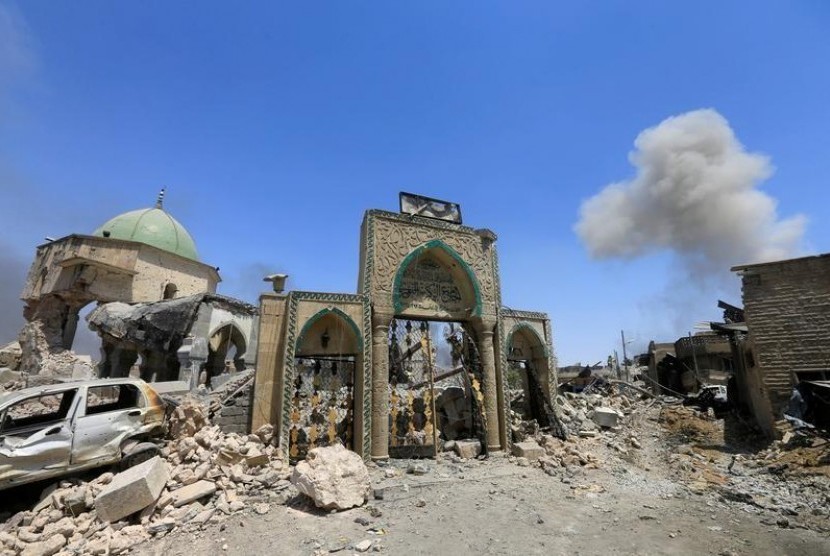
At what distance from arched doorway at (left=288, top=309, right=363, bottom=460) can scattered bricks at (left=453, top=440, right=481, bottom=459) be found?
2.74 metres

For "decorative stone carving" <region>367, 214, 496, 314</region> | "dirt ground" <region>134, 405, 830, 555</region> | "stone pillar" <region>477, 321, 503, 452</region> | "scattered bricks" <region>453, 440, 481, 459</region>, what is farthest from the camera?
"stone pillar" <region>477, 321, 503, 452</region>

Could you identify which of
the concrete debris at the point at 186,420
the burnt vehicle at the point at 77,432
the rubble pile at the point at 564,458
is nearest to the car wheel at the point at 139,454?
the burnt vehicle at the point at 77,432

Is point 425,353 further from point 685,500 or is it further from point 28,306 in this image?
point 28,306

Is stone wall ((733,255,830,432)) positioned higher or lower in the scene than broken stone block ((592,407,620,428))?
higher

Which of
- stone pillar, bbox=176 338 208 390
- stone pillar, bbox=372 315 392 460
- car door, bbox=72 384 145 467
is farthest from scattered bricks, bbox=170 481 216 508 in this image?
stone pillar, bbox=176 338 208 390

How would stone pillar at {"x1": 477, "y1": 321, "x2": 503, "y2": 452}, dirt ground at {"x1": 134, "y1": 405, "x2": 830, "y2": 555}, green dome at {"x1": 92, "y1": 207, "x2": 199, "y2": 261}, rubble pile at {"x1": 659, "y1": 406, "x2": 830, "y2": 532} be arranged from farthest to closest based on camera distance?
green dome at {"x1": 92, "y1": 207, "x2": 199, "y2": 261}, stone pillar at {"x1": 477, "y1": 321, "x2": 503, "y2": 452}, rubble pile at {"x1": 659, "y1": 406, "x2": 830, "y2": 532}, dirt ground at {"x1": 134, "y1": 405, "x2": 830, "y2": 555}

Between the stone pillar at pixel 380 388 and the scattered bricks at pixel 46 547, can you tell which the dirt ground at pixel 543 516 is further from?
the scattered bricks at pixel 46 547

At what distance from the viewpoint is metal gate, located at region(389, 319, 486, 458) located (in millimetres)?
10219

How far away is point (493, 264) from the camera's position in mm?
12164

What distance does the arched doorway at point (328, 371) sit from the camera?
9266 millimetres

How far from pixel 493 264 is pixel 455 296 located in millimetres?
1581

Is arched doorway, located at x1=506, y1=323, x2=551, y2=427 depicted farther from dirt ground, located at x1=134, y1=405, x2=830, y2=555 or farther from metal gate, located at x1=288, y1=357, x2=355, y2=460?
metal gate, located at x1=288, y1=357, x2=355, y2=460

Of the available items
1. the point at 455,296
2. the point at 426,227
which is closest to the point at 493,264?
the point at 455,296

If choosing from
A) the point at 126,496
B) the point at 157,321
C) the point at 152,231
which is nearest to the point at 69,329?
the point at 152,231
